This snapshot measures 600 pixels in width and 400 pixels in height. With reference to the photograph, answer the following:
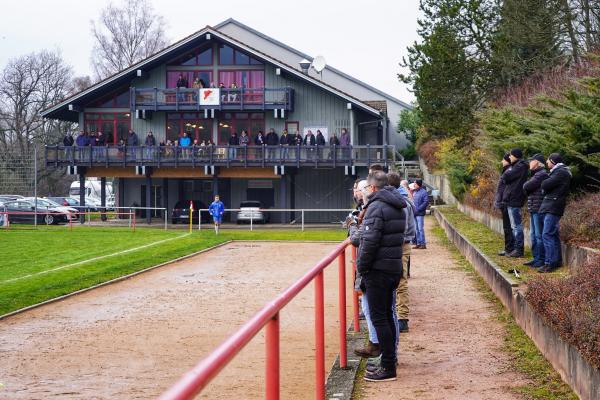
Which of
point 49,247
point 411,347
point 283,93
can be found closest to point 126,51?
point 283,93

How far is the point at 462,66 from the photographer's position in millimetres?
43781

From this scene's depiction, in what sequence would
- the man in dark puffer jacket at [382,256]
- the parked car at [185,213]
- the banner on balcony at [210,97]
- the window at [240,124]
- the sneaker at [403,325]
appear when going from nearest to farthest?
the man in dark puffer jacket at [382,256] → the sneaker at [403,325] → the parked car at [185,213] → the banner on balcony at [210,97] → the window at [240,124]

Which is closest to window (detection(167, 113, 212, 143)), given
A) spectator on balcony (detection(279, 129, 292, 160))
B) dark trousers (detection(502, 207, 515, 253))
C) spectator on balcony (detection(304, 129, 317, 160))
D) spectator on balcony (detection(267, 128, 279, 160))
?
spectator on balcony (detection(267, 128, 279, 160))

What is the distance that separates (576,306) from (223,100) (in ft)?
134

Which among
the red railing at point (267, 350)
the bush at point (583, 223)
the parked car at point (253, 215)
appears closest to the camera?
the red railing at point (267, 350)

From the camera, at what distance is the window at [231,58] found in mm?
49156

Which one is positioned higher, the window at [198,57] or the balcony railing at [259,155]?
the window at [198,57]

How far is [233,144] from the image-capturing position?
4681 cm

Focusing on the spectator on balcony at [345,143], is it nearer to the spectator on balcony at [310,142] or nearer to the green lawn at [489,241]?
the spectator on balcony at [310,142]

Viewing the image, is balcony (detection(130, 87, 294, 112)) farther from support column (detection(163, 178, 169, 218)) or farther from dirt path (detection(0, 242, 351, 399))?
dirt path (detection(0, 242, 351, 399))

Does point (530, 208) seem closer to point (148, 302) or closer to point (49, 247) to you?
point (148, 302)

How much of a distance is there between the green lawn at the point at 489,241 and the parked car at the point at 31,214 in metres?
20.9

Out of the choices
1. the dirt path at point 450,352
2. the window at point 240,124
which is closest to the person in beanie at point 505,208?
the dirt path at point 450,352

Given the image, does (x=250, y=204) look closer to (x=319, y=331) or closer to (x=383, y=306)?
(x=383, y=306)
